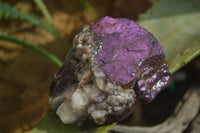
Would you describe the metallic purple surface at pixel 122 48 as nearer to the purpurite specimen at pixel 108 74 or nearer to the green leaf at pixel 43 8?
the purpurite specimen at pixel 108 74

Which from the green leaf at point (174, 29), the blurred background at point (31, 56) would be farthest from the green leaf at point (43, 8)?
the green leaf at point (174, 29)

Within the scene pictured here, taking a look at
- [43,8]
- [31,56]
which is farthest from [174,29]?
[31,56]

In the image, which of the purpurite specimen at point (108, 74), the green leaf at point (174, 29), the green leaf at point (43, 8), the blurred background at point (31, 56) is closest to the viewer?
the purpurite specimen at point (108, 74)

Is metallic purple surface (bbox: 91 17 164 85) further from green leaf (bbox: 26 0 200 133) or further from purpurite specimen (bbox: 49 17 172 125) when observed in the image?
green leaf (bbox: 26 0 200 133)

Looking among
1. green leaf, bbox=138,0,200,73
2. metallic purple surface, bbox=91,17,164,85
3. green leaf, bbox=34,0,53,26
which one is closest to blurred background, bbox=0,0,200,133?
green leaf, bbox=34,0,53,26

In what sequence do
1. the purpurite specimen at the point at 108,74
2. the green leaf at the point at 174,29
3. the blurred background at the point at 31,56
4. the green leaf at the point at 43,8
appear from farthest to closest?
the blurred background at the point at 31,56, the green leaf at the point at 43,8, the green leaf at the point at 174,29, the purpurite specimen at the point at 108,74

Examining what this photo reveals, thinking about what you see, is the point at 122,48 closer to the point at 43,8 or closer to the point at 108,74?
the point at 108,74

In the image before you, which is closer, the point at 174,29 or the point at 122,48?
the point at 122,48
